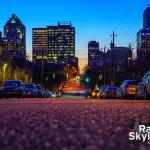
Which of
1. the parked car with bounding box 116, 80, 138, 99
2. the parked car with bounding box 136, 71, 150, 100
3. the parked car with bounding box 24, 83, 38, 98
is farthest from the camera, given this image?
the parked car with bounding box 24, 83, 38, 98

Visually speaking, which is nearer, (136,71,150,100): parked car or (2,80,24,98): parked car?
(136,71,150,100): parked car

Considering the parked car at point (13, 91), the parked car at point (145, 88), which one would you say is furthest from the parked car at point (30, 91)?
the parked car at point (145, 88)

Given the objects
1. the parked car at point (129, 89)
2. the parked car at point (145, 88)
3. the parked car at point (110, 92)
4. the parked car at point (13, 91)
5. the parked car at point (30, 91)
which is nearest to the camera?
the parked car at point (145, 88)

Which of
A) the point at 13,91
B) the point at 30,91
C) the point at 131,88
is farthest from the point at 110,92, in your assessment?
the point at 13,91

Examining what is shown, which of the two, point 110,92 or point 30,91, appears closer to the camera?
point 30,91

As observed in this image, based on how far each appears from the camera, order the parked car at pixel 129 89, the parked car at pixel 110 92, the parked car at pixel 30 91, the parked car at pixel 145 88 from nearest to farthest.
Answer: the parked car at pixel 145 88 → the parked car at pixel 129 89 → the parked car at pixel 30 91 → the parked car at pixel 110 92

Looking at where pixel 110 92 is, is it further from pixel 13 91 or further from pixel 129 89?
pixel 13 91

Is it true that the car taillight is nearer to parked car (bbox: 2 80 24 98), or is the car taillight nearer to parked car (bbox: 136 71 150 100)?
parked car (bbox: 136 71 150 100)

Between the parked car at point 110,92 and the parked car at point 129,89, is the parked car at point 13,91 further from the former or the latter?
the parked car at point 110,92

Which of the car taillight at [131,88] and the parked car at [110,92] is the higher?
the car taillight at [131,88]

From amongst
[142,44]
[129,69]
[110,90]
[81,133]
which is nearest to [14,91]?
[110,90]

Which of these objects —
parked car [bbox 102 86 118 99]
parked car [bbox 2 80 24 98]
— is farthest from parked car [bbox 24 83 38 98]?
parked car [bbox 102 86 118 99]

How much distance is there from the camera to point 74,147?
18.6ft

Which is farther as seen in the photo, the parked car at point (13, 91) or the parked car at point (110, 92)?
the parked car at point (110, 92)
